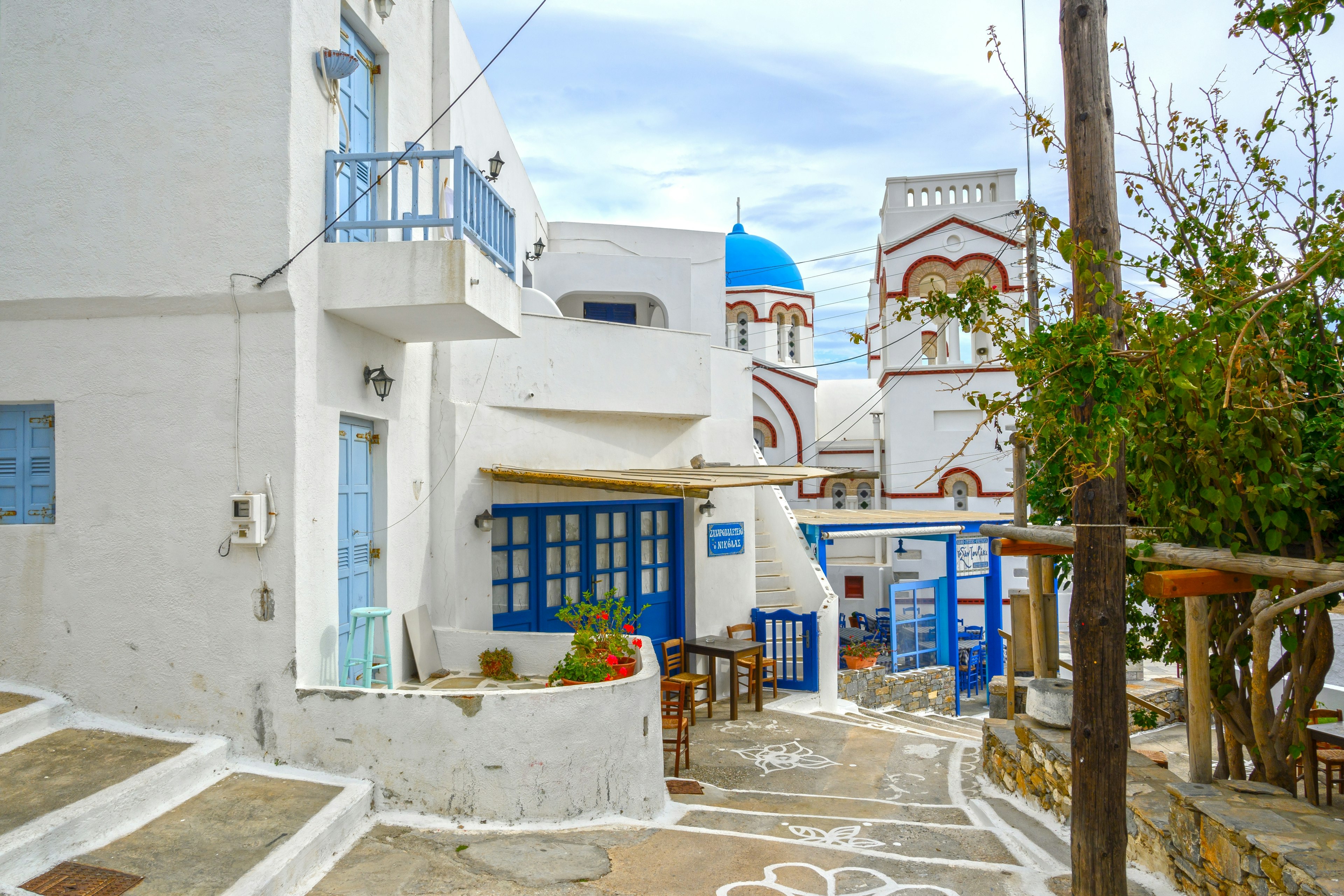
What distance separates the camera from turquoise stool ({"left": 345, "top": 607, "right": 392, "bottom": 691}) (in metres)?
6.81

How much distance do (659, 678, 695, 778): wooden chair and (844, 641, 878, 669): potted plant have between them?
5.40 m

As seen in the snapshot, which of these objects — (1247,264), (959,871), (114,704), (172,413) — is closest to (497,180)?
(172,413)

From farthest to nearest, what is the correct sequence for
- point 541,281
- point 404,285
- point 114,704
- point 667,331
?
point 541,281
point 667,331
point 404,285
point 114,704

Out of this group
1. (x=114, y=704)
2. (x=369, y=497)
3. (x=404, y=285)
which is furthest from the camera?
(x=369, y=497)

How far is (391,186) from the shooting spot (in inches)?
300

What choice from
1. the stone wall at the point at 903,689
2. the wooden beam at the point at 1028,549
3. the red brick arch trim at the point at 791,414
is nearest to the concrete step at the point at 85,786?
the wooden beam at the point at 1028,549

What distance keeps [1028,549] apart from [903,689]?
7876 mm

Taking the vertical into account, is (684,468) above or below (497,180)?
below

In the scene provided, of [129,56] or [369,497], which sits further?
[369,497]

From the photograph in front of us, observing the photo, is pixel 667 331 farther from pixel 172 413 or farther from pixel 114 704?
pixel 114 704

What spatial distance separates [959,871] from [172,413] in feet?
19.3

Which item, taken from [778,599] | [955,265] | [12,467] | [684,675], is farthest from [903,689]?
[955,265]

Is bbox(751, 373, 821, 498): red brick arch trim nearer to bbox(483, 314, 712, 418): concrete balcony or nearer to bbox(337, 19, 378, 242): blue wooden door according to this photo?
bbox(483, 314, 712, 418): concrete balcony

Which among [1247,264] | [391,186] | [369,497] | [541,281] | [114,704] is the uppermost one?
[541,281]
